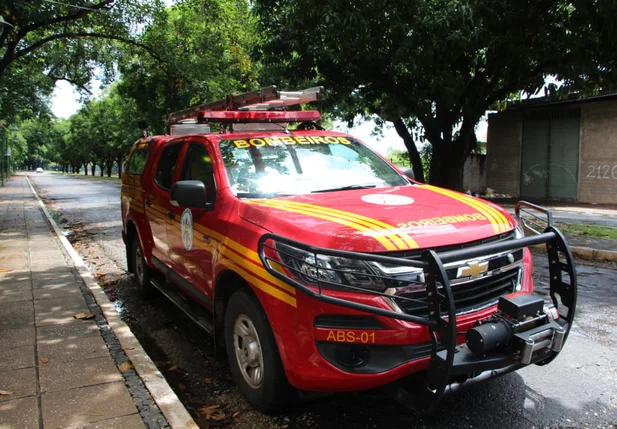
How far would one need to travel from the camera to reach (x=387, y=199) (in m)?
3.41

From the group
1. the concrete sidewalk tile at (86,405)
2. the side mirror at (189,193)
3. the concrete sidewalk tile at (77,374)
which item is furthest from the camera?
the side mirror at (189,193)

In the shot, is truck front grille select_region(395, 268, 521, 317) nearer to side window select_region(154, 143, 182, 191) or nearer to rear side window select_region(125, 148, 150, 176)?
side window select_region(154, 143, 182, 191)

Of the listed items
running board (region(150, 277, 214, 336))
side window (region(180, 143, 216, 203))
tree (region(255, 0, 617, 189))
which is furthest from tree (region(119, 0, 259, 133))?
side window (region(180, 143, 216, 203))

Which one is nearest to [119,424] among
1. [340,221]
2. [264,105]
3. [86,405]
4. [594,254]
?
[86,405]

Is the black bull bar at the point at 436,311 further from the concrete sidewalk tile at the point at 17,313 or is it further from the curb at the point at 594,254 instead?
the curb at the point at 594,254

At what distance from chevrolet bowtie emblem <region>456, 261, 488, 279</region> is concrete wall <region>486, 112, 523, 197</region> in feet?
62.1

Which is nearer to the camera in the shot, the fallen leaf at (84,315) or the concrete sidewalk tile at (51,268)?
the fallen leaf at (84,315)

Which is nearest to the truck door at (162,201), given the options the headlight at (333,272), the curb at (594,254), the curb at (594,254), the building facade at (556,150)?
the headlight at (333,272)

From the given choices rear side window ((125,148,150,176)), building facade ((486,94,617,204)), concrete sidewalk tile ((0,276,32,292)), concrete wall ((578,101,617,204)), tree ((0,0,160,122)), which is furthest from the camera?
building facade ((486,94,617,204))

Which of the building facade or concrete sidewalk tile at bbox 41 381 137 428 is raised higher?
the building facade

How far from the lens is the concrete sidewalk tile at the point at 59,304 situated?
17.2 ft

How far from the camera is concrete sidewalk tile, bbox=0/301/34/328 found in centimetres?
Answer: 480

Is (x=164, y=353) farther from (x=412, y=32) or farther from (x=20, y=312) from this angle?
(x=412, y=32)

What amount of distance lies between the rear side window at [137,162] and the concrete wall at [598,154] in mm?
16828
